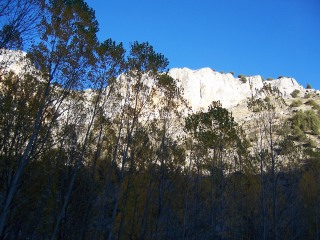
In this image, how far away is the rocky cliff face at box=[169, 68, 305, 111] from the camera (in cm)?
8907

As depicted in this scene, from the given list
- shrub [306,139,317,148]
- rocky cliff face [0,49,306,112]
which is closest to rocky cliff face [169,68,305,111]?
rocky cliff face [0,49,306,112]

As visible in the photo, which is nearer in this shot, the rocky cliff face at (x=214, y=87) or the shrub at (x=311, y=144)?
the shrub at (x=311, y=144)

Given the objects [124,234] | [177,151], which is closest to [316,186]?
[177,151]

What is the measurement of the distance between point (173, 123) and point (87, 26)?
1106cm

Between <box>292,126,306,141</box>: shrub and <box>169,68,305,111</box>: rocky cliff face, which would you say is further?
<box>169,68,305,111</box>: rocky cliff face

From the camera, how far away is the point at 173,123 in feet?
79.6

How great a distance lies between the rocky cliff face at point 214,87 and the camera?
292 ft

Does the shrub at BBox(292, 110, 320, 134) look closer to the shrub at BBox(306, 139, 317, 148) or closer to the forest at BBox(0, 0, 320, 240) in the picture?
the shrub at BBox(306, 139, 317, 148)

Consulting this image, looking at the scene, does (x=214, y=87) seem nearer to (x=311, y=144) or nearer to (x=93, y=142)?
(x=311, y=144)

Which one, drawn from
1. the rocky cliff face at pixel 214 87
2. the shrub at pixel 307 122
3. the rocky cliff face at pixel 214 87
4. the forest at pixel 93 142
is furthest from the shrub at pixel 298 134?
the rocky cliff face at pixel 214 87

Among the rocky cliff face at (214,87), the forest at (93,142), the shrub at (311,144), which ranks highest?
the rocky cliff face at (214,87)

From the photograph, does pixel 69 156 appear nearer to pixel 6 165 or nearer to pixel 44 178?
pixel 44 178

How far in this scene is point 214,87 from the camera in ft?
310

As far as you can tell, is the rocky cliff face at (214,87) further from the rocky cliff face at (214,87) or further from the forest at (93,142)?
the forest at (93,142)
